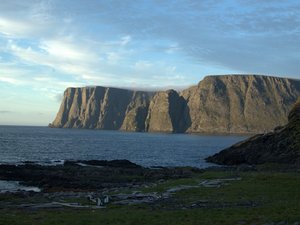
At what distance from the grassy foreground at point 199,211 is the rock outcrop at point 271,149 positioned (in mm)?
42099

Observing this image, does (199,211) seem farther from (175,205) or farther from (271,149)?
(271,149)

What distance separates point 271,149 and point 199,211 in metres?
65.4

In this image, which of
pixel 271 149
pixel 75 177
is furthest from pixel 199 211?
pixel 271 149

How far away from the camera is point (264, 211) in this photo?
24734 mm

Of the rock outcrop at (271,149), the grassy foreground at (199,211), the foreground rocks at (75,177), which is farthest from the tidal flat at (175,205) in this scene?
the rock outcrop at (271,149)

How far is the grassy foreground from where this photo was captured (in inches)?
891

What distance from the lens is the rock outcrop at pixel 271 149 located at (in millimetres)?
79838

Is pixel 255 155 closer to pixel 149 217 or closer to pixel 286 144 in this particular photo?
pixel 286 144

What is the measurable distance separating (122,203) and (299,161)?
49.0 metres

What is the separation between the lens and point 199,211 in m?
26.0

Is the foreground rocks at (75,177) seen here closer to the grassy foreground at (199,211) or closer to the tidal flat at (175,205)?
the tidal flat at (175,205)

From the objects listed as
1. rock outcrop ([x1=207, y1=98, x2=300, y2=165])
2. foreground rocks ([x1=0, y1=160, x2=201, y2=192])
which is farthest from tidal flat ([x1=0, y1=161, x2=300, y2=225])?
rock outcrop ([x1=207, y1=98, x2=300, y2=165])

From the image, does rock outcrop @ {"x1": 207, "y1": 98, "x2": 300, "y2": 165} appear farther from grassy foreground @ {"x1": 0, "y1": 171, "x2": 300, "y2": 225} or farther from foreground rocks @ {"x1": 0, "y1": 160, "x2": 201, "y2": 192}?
grassy foreground @ {"x1": 0, "y1": 171, "x2": 300, "y2": 225}

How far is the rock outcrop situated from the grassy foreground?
4210cm
